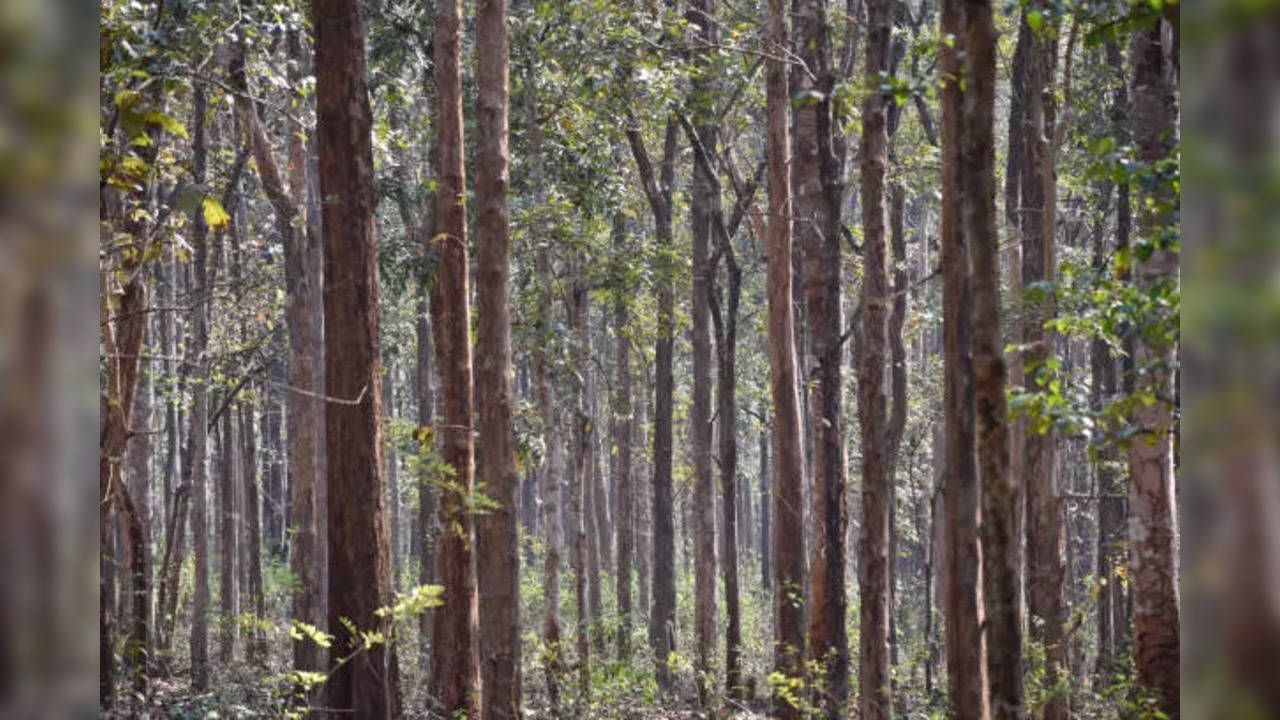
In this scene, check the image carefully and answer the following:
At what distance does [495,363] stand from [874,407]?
3159mm

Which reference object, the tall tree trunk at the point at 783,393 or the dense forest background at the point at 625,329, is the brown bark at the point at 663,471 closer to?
the dense forest background at the point at 625,329

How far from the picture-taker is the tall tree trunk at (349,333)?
324 inches

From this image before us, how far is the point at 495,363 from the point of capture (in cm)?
1012

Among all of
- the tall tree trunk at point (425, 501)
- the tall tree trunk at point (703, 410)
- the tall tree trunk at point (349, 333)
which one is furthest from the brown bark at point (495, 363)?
the tall tree trunk at point (425, 501)

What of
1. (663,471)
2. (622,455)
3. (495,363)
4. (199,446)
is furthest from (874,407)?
(622,455)

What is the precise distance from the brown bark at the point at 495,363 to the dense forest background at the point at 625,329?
0.03 meters

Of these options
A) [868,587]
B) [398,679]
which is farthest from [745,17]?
[398,679]

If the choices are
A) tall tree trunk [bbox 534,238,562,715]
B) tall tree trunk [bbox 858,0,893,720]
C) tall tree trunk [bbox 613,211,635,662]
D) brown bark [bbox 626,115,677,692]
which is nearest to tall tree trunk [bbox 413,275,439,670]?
tall tree trunk [bbox 534,238,562,715]

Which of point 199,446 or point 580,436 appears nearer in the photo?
point 199,446

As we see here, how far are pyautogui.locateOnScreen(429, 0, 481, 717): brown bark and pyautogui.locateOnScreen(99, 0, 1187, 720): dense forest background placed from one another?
0.11 ft

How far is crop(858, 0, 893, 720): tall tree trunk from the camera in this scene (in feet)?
31.2

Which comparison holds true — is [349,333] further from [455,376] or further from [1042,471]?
[1042,471]

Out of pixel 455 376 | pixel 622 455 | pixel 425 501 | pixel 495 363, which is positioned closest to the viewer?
pixel 495 363
